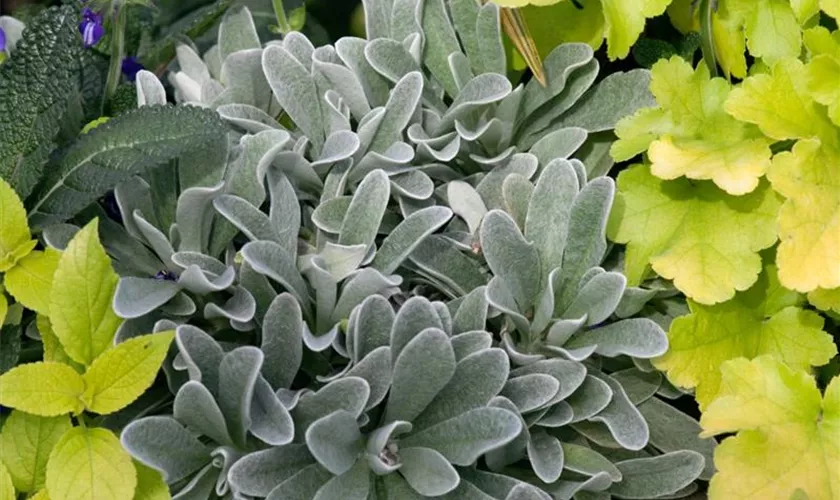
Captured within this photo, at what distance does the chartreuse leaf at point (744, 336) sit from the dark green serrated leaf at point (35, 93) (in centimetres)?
68

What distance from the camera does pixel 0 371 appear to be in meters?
0.92

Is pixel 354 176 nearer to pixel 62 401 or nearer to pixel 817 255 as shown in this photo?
pixel 62 401

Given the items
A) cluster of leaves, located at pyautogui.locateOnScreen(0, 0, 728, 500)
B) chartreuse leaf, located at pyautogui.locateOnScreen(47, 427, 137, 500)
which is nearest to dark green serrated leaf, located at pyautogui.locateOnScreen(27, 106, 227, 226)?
cluster of leaves, located at pyautogui.locateOnScreen(0, 0, 728, 500)

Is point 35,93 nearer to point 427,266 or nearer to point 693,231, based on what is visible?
point 427,266

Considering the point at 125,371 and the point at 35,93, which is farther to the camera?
the point at 35,93

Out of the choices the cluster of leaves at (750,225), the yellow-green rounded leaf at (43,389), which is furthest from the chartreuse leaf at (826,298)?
the yellow-green rounded leaf at (43,389)

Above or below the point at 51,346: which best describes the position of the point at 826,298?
below

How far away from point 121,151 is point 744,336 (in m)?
0.69

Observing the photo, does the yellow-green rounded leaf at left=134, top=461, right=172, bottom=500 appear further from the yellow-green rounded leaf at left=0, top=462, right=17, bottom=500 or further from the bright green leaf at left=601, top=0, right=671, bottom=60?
the bright green leaf at left=601, top=0, right=671, bottom=60

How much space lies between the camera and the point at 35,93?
100cm

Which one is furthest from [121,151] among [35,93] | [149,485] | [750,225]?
[750,225]

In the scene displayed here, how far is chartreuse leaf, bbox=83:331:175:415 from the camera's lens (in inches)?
33.8

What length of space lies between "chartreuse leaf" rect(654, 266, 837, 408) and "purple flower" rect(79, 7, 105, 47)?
740 mm

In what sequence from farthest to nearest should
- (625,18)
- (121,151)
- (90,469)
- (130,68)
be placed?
(130,68) < (625,18) < (121,151) < (90,469)
